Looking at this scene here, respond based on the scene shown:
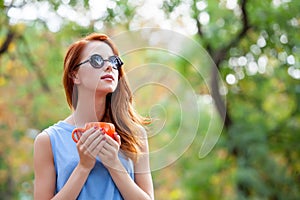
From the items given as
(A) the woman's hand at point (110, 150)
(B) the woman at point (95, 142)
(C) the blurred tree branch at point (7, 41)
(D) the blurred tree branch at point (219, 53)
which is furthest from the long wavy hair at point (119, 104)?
(D) the blurred tree branch at point (219, 53)

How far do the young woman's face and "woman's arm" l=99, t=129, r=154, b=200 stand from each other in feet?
0.59

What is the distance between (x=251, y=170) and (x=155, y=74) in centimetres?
581

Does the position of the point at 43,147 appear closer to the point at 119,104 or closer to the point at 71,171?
the point at 71,171

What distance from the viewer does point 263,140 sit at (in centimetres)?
823

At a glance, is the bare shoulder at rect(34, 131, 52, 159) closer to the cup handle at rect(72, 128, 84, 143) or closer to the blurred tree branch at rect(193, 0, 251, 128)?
the cup handle at rect(72, 128, 84, 143)

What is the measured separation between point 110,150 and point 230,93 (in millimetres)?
7122

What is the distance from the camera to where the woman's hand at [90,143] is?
1.76 metres

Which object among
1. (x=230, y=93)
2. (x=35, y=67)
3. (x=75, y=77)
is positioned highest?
(x=75, y=77)

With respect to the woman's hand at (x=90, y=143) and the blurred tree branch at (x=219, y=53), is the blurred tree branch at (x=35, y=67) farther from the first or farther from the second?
the woman's hand at (x=90, y=143)

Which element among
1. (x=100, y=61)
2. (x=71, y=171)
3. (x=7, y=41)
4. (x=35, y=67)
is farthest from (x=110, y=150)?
(x=35, y=67)

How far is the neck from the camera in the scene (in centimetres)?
196

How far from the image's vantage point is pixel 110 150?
1792 millimetres

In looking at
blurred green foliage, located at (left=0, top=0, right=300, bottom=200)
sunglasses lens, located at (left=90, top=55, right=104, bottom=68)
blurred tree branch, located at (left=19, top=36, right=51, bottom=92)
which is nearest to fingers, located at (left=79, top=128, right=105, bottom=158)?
sunglasses lens, located at (left=90, top=55, right=104, bottom=68)

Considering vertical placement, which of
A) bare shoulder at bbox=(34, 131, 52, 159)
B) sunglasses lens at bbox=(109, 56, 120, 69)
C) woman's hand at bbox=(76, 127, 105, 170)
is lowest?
→ bare shoulder at bbox=(34, 131, 52, 159)
